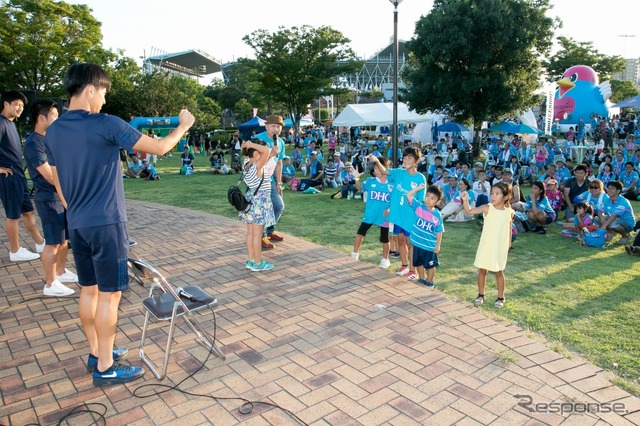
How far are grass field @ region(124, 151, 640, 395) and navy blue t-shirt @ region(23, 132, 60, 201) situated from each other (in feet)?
12.6

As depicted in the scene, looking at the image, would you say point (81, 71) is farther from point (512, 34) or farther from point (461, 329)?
point (512, 34)

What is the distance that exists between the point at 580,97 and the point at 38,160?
34.6m

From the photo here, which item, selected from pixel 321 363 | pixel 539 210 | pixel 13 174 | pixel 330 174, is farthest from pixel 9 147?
pixel 330 174

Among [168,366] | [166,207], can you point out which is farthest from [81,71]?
[166,207]

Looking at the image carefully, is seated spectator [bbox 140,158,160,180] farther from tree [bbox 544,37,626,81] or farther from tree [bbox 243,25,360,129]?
tree [bbox 544,37,626,81]

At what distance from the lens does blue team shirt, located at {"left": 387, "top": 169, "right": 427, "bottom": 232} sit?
5469mm

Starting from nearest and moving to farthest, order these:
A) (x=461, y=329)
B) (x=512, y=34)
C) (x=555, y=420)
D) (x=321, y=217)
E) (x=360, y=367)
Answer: (x=555, y=420)
(x=360, y=367)
(x=461, y=329)
(x=321, y=217)
(x=512, y=34)

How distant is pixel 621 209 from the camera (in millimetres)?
7676

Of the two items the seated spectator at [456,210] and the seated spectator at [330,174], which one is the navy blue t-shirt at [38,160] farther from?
the seated spectator at [330,174]

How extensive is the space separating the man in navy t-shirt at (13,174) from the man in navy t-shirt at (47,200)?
2.54 ft

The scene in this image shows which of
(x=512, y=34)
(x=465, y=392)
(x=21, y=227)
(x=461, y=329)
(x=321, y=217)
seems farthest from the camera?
(x=512, y=34)

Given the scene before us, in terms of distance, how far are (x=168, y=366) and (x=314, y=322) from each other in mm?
1335

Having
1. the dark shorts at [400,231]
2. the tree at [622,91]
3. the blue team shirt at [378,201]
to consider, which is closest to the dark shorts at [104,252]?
the dark shorts at [400,231]

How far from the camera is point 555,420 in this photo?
2889 mm
